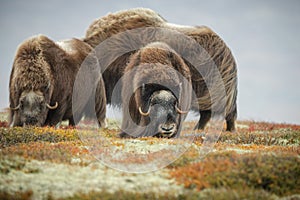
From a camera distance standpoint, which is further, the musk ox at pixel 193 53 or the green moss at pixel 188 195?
the musk ox at pixel 193 53

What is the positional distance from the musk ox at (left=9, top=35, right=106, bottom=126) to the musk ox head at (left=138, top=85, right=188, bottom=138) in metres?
2.50

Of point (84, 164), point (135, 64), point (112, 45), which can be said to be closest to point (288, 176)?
point (84, 164)

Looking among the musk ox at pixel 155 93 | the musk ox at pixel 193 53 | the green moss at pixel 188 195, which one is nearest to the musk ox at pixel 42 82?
the musk ox at pixel 193 53

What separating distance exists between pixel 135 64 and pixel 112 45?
2088mm

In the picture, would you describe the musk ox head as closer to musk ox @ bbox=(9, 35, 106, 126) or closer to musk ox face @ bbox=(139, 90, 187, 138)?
musk ox face @ bbox=(139, 90, 187, 138)

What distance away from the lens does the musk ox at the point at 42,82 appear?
941 cm

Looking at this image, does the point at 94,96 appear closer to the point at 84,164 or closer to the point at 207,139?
the point at 207,139

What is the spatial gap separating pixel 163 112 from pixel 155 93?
44cm

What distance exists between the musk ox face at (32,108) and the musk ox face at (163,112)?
2.45 metres

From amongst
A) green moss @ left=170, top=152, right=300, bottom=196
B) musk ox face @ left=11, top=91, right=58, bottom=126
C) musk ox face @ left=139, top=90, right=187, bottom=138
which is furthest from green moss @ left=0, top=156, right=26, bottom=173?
musk ox face @ left=11, top=91, right=58, bottom=126

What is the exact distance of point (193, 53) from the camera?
1020 cm

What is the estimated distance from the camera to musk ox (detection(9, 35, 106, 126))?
30.9 feet

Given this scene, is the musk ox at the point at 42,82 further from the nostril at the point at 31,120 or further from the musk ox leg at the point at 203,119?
the musk ox leg at the point at 203,119

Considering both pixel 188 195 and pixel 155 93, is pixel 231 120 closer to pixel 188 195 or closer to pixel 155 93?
pixel 155 93
